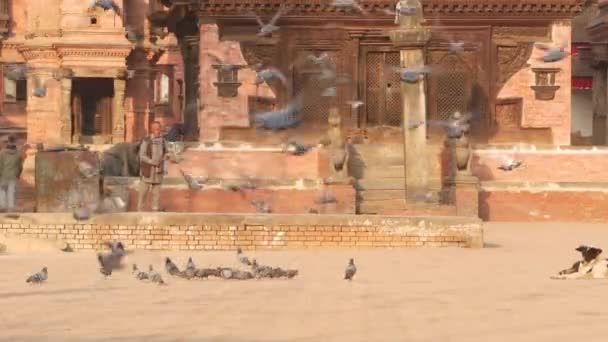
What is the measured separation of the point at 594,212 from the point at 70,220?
11.4 meters

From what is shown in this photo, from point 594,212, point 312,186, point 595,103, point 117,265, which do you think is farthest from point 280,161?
point 595,103

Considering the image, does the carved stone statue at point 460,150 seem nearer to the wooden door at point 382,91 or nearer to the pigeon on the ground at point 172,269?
the wooden door at point 382,91

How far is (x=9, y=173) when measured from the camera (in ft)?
82.0

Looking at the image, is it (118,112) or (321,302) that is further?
(118,112)

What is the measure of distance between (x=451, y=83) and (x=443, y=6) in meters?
1.75

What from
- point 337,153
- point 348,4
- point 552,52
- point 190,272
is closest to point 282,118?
point 348,4

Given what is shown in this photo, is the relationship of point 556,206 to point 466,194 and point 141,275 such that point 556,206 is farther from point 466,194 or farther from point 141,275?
point 141,275

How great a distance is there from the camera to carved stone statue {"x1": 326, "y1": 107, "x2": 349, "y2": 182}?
87.7 ft

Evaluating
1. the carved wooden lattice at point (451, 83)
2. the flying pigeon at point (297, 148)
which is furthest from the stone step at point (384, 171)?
the carved wooden lattice at point (451, 83)

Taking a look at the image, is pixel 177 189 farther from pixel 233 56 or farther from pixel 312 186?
pixel 233 56

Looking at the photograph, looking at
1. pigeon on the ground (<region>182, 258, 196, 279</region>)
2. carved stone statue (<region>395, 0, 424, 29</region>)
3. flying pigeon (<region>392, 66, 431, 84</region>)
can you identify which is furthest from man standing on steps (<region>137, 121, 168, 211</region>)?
pigeon on the ground (<region>182, 258, 196, 279</region>)

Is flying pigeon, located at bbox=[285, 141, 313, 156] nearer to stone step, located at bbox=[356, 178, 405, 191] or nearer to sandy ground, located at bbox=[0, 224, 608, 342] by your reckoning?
stone step, located at bbox=[356, 178, 405, 191]

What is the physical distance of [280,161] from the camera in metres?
29.5

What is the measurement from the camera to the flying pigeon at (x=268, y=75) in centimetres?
2989
